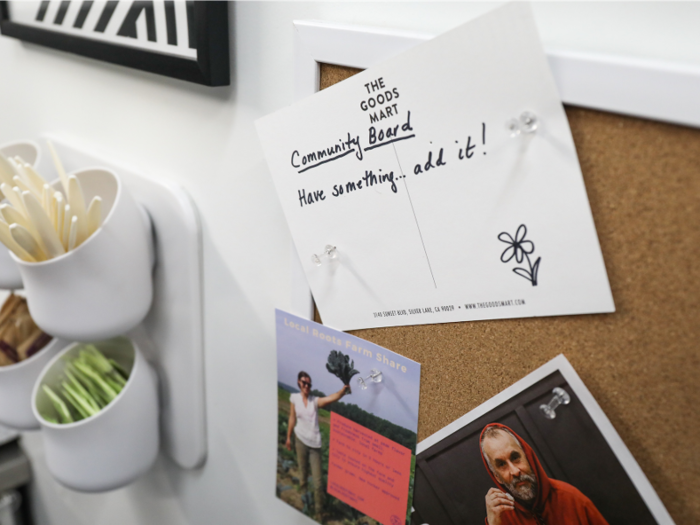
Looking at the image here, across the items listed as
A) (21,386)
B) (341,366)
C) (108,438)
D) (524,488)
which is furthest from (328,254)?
(21,386)

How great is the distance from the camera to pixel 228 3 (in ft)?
1.26

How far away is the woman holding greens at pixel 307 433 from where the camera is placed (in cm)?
41

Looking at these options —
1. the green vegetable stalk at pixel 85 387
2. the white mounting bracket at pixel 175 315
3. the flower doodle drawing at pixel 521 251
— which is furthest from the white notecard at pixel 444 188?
the green vegetable stalk at pixel 85 387

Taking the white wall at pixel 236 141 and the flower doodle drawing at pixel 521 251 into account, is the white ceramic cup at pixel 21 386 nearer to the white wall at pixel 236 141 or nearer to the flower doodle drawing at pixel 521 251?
the white wall at pixel 236 141

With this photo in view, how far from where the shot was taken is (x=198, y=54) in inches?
15.1

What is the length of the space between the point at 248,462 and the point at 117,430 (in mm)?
126

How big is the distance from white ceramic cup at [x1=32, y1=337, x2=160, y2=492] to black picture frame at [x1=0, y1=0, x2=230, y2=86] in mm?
273

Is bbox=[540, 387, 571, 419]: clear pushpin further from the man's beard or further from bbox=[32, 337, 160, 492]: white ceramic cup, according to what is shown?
bbox=[32, 337, 160, 492]: white ceramic cup

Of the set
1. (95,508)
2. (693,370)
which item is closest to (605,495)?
(693,370)

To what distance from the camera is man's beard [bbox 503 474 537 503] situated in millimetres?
307

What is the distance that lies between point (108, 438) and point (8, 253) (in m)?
0.22

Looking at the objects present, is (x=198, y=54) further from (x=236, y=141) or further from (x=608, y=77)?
(x=608, y=77)

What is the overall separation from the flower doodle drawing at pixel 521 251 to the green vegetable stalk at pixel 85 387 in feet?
1.37

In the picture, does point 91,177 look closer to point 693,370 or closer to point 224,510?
point 224,510
